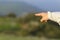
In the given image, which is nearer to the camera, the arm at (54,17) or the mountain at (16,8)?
the arm at (54,17)

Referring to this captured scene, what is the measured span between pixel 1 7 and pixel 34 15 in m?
0.25

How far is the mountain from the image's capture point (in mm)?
938

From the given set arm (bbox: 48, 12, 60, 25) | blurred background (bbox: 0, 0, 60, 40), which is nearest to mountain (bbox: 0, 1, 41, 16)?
blurred background (bbox: 0, 0, 60, 40)

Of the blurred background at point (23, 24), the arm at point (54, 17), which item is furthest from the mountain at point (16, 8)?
the arm at point (54, 17)

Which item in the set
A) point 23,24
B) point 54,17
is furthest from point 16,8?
point 54,17

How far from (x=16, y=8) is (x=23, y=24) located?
131mm

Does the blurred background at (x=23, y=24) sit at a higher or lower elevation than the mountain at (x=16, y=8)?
lower

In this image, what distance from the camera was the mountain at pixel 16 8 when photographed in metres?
0.94

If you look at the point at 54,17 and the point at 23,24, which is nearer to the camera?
the point at 54,17

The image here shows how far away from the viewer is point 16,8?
3.13 ft

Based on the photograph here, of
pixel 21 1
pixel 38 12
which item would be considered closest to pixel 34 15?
pixel 38 12

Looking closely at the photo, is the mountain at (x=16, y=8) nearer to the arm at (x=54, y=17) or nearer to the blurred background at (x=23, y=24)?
the blurred background at (x=23, y=24)

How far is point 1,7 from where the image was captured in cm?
94

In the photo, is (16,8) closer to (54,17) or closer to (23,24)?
(23,24)
